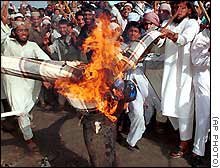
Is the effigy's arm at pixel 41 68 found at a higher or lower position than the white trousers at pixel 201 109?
higher

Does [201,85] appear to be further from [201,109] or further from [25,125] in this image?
[25,125]

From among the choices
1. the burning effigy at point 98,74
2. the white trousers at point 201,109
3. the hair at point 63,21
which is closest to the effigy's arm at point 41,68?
the burning effigy at point 98,74

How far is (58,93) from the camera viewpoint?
268 cm

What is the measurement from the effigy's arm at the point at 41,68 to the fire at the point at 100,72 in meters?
0.04

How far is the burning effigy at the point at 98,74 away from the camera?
2.41 m

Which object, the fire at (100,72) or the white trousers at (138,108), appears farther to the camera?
the white trousers at (138,108)

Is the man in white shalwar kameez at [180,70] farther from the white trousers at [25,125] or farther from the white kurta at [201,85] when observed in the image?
the white trousers at [25,125]

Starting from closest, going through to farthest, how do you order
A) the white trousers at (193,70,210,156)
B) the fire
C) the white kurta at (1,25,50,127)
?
1. the fire
2. the white kurta at (1,25,50,127)
3. the white trousers at (193,70,210,156)

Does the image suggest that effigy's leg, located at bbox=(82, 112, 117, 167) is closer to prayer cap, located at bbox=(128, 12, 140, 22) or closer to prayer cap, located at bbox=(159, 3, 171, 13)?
prayer cap, located at bbox=(128, 12, 140, 22)

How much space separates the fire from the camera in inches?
94.8

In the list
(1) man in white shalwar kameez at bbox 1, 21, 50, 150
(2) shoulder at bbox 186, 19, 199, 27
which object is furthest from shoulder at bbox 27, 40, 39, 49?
(2) shoulder at bbox 186, 19, 199, 27

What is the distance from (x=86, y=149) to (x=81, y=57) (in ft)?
2.14

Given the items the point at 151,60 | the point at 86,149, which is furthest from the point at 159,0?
the point at 86,149

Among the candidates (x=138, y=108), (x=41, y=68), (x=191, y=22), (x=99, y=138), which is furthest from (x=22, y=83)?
(x=191, y=22)
